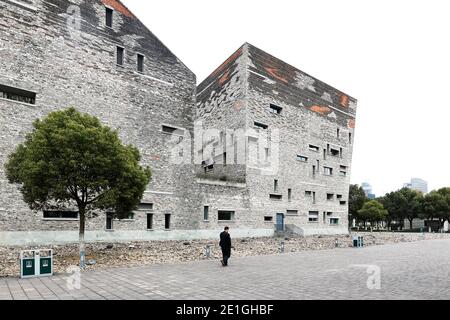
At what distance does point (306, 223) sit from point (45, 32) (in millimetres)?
35466

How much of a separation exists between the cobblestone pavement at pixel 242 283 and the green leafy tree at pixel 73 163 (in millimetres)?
4497

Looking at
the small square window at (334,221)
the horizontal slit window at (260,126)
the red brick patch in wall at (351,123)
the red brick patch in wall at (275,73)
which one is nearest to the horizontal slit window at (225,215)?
the horizontal slit window at (260,126)

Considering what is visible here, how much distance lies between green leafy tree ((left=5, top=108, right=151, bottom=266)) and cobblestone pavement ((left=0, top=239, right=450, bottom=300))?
14.8ft

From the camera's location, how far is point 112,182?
17422mm

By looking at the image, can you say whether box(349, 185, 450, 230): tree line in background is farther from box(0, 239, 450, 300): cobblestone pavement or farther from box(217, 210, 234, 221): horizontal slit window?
box(0, 239, 450, 300): cobblestone pavement

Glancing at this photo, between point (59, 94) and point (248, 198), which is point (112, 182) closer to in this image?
point (59, 94)

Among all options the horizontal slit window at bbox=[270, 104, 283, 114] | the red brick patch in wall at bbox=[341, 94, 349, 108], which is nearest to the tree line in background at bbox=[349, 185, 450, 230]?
the red brick patch in wall at bbox=[341, 94, 349, 108]

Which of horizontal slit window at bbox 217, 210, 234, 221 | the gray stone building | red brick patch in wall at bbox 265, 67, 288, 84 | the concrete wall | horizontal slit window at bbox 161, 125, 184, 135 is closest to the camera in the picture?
the concrete wall

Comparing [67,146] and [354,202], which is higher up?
[67,146]

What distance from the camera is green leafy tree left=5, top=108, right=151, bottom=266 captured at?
1600 cm

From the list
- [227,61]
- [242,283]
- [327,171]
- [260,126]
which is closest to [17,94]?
[242,283]

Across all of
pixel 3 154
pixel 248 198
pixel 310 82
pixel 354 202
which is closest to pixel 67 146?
pixel 3 154

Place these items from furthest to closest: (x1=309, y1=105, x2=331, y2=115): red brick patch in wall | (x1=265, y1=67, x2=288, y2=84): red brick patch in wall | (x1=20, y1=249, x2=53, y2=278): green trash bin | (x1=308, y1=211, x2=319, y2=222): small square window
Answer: (x1=309, y1=105, x2=331, y2=115): red brick patch in wall < (x1=308, y1=211, x2=319, y2=222): small square window < (x1=265, y1=67, x2=288, y2=84): red brick patch in wall < (x1=20, y1=249, x2=53, y2=278): green trash bin

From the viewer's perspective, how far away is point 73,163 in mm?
15883
